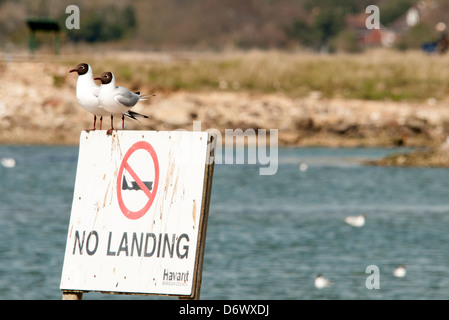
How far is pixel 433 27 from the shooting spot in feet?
463

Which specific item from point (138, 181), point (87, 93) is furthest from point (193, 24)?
point (138, 181)

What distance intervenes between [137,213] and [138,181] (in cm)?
20

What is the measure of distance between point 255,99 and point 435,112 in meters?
11.2

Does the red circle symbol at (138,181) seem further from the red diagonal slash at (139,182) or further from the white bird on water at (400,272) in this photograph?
the white bird on water at (400,272)

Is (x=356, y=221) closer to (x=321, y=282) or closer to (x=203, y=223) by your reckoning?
(x=321, y=282)

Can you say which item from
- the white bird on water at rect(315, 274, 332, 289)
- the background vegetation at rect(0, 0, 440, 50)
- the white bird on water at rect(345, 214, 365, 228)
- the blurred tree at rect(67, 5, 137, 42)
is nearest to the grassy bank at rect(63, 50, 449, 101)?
the white bird on water at rect(345, 214, 365, 228)

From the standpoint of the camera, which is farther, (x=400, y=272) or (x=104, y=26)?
(x=104, y=26)

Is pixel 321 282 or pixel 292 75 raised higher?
pixel 292 75

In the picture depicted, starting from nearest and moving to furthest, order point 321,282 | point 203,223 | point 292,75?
1. point 203,223
2. point 321,282
3. point 292,75

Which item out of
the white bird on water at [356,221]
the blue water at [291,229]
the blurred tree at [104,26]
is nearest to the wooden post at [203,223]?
the blue water at [291,229]

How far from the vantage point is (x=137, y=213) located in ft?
20.8

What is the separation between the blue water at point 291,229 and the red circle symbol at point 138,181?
12847 mm
